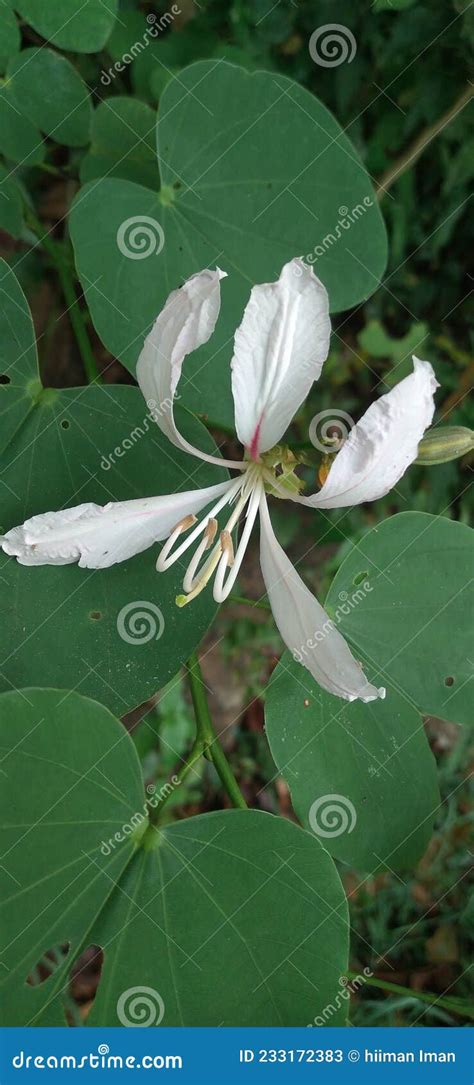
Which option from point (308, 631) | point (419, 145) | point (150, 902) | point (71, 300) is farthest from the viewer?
point (419, 145)

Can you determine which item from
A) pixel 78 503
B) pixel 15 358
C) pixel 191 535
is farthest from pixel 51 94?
pixel 191 535

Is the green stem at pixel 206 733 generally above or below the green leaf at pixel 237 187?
below

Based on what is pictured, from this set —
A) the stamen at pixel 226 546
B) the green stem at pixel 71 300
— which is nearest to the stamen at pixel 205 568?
the stamen at pixel 226 546
